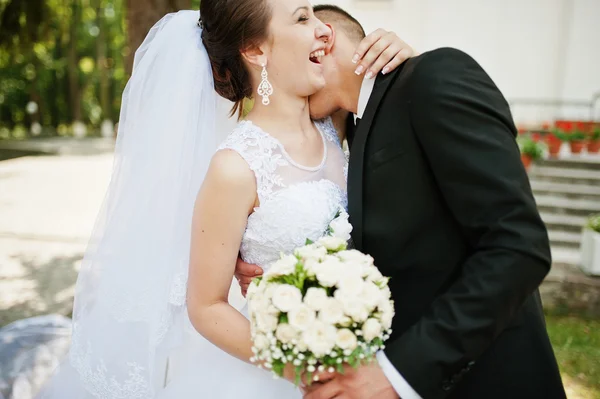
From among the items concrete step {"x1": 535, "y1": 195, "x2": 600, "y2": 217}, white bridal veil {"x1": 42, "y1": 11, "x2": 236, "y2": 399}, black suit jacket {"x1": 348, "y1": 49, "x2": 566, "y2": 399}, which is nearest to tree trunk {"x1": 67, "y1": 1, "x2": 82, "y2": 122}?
concrete step {"x1": 535, "y1": 195, "x2": 600, "y2": 217}

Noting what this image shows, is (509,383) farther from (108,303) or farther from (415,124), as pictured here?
(108,303)

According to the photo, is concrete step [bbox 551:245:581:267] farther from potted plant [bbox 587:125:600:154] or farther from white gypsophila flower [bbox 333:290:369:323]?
white gypsophila flower [bbox 333:290:369:323]

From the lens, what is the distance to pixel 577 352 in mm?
5137

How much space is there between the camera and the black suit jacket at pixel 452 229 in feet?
5.03

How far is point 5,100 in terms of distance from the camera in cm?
2755

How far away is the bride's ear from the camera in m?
2.27

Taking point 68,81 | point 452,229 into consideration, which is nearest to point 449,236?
point 452,229

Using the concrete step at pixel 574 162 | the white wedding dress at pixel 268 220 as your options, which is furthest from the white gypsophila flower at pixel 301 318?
the concrete step at pixel 574 162

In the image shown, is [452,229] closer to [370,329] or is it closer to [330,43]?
[370,329]

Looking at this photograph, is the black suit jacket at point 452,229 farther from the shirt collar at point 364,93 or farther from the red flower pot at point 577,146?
the red flower pot at point 577,146

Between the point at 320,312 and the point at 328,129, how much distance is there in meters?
1.18

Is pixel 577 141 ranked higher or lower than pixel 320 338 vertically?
lower

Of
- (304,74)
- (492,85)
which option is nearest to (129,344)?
(304,74)

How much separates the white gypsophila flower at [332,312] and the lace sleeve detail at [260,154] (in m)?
0.65
